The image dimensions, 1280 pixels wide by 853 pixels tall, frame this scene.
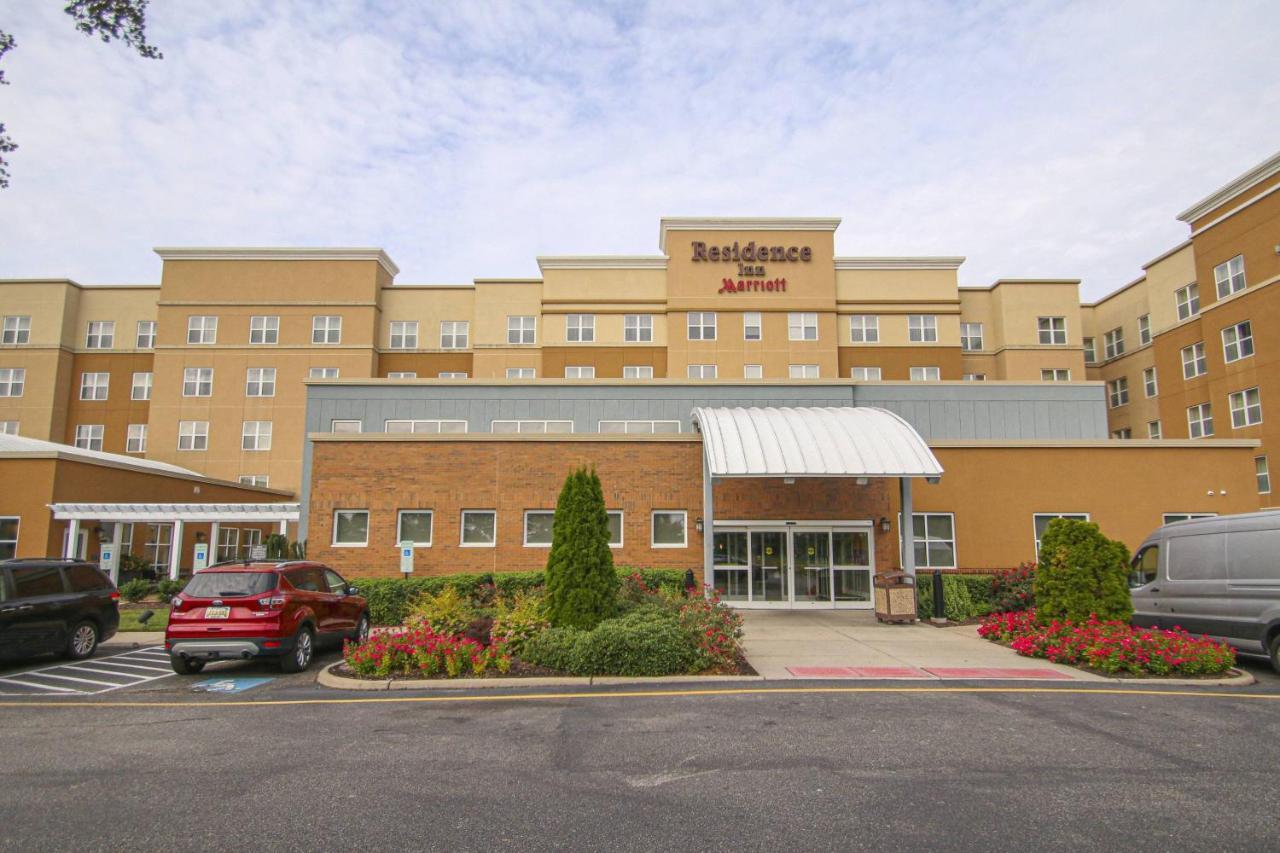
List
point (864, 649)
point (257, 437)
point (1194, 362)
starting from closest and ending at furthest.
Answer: point (864, 649) < point (1194, 362) < point (257, 437)

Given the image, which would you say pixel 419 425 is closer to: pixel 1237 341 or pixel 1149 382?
pixel 1237 341

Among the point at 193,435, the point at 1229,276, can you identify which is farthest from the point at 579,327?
the point at 1229,276

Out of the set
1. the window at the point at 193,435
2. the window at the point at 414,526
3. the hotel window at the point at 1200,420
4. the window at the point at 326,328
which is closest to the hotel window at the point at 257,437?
the window at the point at 193,435

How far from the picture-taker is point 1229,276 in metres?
35.3

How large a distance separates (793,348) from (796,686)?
102ft

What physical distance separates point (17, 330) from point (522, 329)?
97.8ft

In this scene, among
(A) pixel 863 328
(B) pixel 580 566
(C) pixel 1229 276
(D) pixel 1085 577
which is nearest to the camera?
(B) pixel 580 566

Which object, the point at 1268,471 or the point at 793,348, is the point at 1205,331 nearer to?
the point at 1268,471

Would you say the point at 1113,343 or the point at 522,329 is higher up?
the point at 1113,343

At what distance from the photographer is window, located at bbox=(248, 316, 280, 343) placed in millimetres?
42625

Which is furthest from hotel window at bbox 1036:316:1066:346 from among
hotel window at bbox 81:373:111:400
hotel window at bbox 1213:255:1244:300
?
hotel window at bbox 81:373:111:400

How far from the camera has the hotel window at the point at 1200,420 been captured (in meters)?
37.1

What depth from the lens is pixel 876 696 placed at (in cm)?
989

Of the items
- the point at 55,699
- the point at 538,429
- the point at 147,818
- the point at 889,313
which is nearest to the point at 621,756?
the point at 147,818
